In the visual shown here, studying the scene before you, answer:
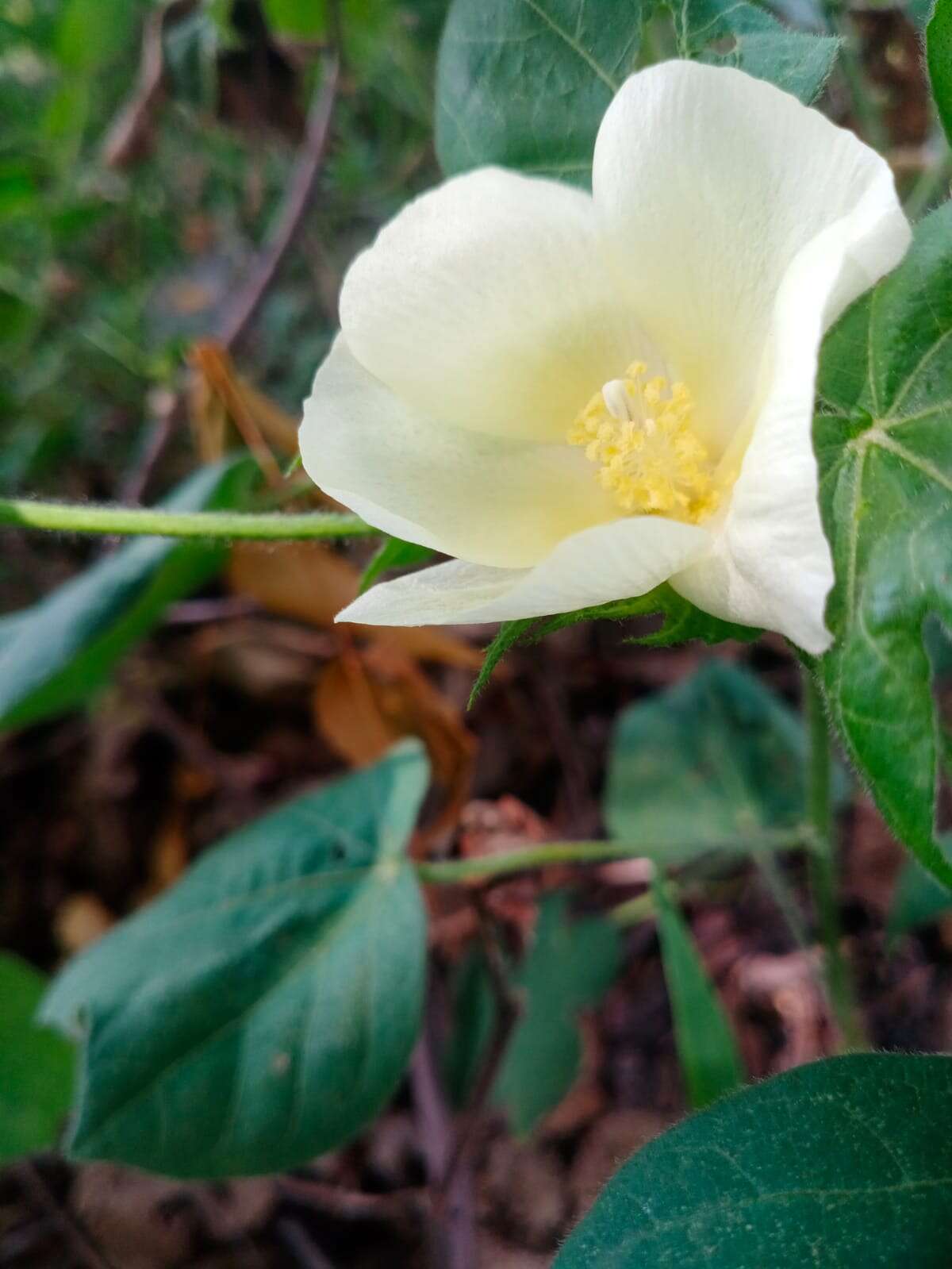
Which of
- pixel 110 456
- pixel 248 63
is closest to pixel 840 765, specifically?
pixel 248 63

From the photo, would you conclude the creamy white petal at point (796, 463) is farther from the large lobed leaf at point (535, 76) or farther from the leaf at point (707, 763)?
the leaf at point (707, 763)

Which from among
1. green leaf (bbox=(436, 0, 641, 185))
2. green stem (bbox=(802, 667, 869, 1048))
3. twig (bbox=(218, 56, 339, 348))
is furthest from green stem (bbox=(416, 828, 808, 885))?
twig (bbox=(218, 56, 339, 348))

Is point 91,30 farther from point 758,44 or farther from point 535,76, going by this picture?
point 758,44

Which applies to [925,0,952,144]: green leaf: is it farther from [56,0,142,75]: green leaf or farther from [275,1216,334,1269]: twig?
[56,0,142,75]: green leaf

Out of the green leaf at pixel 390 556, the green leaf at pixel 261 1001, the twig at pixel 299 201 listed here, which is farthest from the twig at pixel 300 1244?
the twig at pixel 299 201

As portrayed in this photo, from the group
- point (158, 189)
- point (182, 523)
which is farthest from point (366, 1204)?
point (158, 189)

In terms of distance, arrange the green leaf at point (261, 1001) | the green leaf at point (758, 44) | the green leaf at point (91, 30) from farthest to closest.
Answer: the green leaf at point (91, 30) < the green leaf at point (261, 1001) < the green leaf at point (758, 44)
